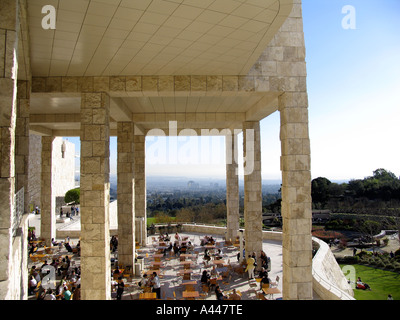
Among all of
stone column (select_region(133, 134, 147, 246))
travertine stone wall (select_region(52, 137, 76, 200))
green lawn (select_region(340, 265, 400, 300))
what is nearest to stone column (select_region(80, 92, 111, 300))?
stone column (select_region(133, 134, 147, 246))

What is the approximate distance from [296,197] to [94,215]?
5.45m

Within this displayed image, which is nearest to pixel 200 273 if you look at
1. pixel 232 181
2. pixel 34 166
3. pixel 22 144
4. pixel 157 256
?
pixel 157 256

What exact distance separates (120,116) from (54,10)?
7.36 meters

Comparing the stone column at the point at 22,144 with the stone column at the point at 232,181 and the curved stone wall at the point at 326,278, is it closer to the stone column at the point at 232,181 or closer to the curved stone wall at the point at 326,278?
the curved stone wall at the point at 326,278

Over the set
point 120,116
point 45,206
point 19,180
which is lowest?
point 45,206

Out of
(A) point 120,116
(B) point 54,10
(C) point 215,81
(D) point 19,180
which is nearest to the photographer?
(B) point 54,10

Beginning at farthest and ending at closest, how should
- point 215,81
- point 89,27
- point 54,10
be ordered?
point 215,81
point 89,27
point 54,10

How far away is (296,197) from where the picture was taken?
7.76 metres

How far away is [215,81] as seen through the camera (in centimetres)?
806

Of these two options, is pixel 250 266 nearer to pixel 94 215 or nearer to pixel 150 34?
pixel 94 215

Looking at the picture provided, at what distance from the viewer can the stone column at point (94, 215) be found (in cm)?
737

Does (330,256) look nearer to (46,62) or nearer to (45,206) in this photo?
(46,62)

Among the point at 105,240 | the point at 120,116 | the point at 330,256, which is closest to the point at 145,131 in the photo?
the point at 120,116

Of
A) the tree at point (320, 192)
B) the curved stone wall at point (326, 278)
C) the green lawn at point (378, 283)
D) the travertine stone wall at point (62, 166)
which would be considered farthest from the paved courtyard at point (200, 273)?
the tree at point (320, 192)
